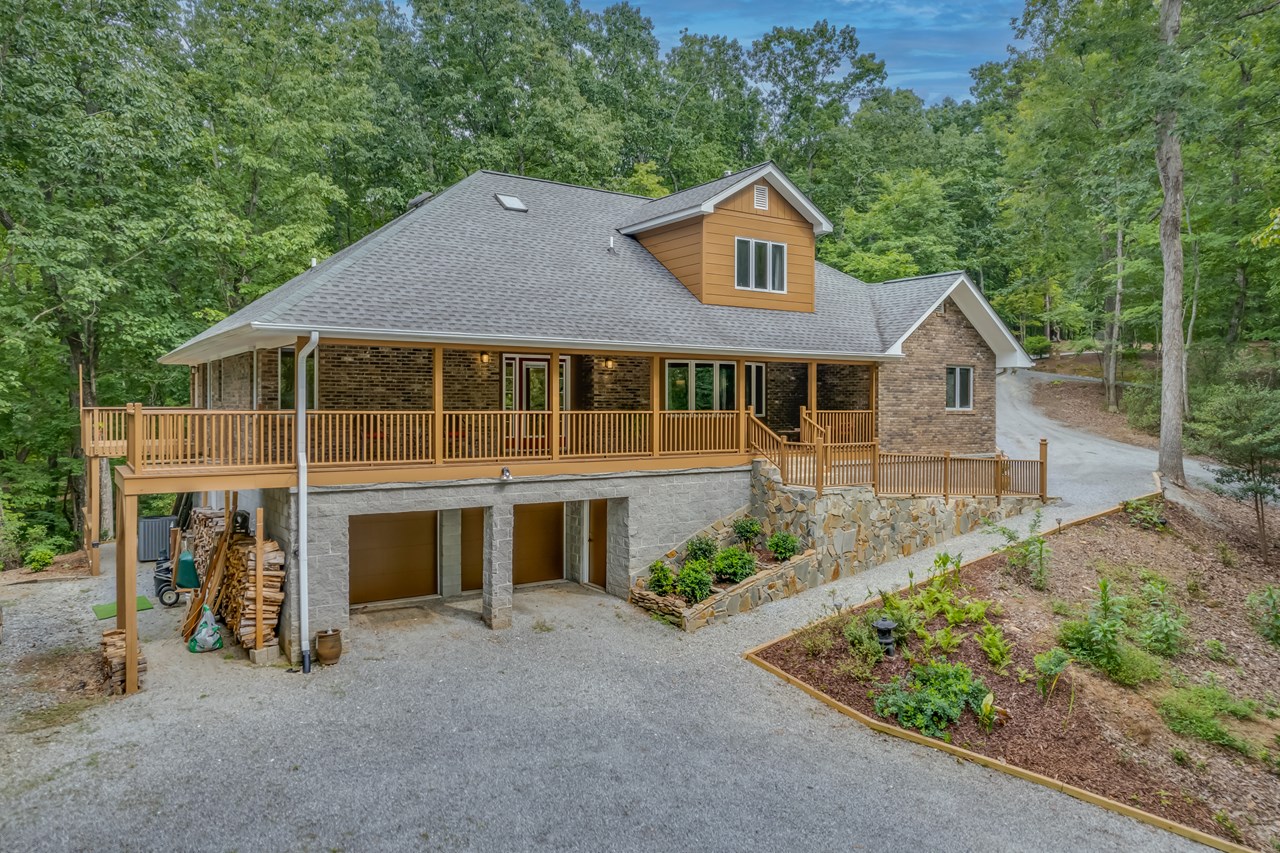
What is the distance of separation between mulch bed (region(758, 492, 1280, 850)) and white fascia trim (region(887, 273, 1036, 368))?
227 inches

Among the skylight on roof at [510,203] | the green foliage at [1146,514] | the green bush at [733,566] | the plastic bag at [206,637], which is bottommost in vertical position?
the plastic bag at [206,637]

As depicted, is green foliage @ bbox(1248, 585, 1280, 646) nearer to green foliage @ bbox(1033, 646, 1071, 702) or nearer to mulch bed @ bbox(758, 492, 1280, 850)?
mulch bed @ bbox(758, 492, 1280, 850)

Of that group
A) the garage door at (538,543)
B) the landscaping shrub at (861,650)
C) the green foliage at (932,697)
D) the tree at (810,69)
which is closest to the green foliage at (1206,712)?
the green foliage at (932,697)

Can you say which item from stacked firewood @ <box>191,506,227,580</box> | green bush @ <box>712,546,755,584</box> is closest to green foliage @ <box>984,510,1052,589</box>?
green bush @ <box>712,546,755,584</box>

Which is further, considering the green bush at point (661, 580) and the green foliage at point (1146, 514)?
the green foliage at point (1146, 514)

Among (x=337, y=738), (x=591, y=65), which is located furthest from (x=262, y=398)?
(x=591, y=65)

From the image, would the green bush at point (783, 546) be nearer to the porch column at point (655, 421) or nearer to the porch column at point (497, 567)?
the porch column at point (655, 421)

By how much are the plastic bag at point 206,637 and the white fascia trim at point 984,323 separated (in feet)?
48.9

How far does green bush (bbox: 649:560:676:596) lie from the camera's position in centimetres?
1281

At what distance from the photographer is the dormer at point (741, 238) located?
642 inches

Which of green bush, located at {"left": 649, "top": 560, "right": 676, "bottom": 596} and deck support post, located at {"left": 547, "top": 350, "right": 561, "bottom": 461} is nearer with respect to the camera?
deck support post, located at {"left": 547, "top": 350, "right": 561, "bottom": 461}

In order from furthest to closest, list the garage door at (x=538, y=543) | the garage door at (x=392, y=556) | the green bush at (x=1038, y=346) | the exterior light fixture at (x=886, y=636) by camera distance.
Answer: the green bush at (x=1038, y=346) → the garage door at (x=538, y=543) → the garage door at (x=392, y=556) → the exterior light fixture at (x=886, y=636)

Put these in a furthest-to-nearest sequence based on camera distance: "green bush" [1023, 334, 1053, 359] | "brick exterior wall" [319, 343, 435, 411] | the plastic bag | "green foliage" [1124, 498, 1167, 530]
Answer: "green bush" [1023, 334, 1053, 359], "green foliage" [1124, 498, 1167, 530], "brick exterior wall" [319, 343, 435, 411], the plastic bag

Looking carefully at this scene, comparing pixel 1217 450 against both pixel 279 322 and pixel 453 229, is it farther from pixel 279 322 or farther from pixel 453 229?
pixel 279 322
